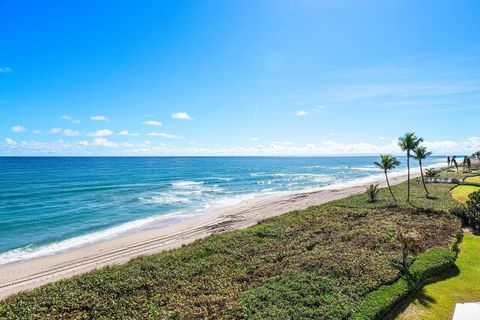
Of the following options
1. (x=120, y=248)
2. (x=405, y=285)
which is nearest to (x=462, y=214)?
(x=405, y=285)

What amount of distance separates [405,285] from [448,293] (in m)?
2.45

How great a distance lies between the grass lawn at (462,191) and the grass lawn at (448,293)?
24.3 meters

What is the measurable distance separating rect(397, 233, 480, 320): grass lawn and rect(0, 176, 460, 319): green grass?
1.35 m

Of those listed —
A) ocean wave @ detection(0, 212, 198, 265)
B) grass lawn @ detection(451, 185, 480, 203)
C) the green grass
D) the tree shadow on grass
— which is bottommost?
ocean wave @ detection(0, 212, 198, 265)

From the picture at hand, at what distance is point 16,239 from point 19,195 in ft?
86.9

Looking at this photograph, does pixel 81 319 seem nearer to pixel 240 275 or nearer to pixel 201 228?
pixel 240 275

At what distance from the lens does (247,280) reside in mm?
14469

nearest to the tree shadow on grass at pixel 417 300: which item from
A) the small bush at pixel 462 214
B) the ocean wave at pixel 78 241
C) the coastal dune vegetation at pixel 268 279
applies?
the coastal dune vegetation at pixel 268 279

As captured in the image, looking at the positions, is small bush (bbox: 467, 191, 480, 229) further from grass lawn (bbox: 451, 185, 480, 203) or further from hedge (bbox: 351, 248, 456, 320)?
grass lawn (bbox: 451, 185, 480, 203)

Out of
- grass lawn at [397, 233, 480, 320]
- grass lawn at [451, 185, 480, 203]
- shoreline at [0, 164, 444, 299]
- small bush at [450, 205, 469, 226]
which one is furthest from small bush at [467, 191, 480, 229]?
shoreline at [0, 164, 444, 299]

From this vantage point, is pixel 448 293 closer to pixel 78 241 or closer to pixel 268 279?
pixel 268 279

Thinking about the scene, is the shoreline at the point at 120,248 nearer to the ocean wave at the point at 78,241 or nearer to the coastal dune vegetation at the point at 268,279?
the ocean wave at the point at 78,241

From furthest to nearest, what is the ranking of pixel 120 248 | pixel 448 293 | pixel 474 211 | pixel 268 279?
pixel 120 248
pixel 474 211
pixel 268 279
pixel 448 293

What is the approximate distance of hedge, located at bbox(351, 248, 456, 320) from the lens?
37.7ft
